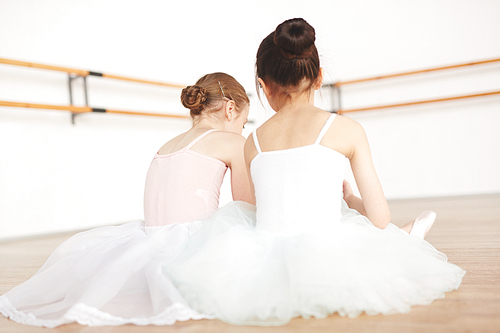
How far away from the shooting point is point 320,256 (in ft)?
2.18

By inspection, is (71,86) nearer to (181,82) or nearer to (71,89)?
(71,89)

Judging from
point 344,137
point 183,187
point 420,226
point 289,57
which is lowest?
point 420,226

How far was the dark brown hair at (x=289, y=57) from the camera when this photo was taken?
74cm

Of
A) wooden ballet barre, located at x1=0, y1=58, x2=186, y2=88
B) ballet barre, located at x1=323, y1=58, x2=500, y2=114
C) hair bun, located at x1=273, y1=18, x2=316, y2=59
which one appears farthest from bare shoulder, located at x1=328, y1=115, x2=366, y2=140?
ballet barre, located at x1=323, y1=58, x2=500, y2=114

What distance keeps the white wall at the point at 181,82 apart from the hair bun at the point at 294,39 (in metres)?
1.72

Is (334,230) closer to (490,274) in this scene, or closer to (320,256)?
(320,256)

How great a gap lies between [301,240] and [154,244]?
0.32 metres

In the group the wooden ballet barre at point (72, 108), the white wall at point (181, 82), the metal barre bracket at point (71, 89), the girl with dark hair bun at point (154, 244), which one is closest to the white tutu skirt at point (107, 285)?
the girl with dark hair bun at point (154, 244)

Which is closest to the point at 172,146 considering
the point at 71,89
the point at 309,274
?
the point at 309,274

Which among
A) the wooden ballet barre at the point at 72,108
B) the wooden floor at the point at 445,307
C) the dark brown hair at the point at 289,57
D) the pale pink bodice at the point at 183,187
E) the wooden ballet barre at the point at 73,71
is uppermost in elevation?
the wooden ballet barre at the point at 73,71

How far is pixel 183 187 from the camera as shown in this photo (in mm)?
A: 977

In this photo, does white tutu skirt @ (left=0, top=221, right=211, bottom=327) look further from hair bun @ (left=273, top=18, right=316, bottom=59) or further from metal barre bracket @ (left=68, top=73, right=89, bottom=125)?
metal barre bracket @ (left=68, top=73, right=89, bottom=125)

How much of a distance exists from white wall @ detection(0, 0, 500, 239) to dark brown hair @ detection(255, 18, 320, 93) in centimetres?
167

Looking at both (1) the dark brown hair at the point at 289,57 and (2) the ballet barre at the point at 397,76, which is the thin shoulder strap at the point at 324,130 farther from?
(2) the ballet barre at the point at 397,76
